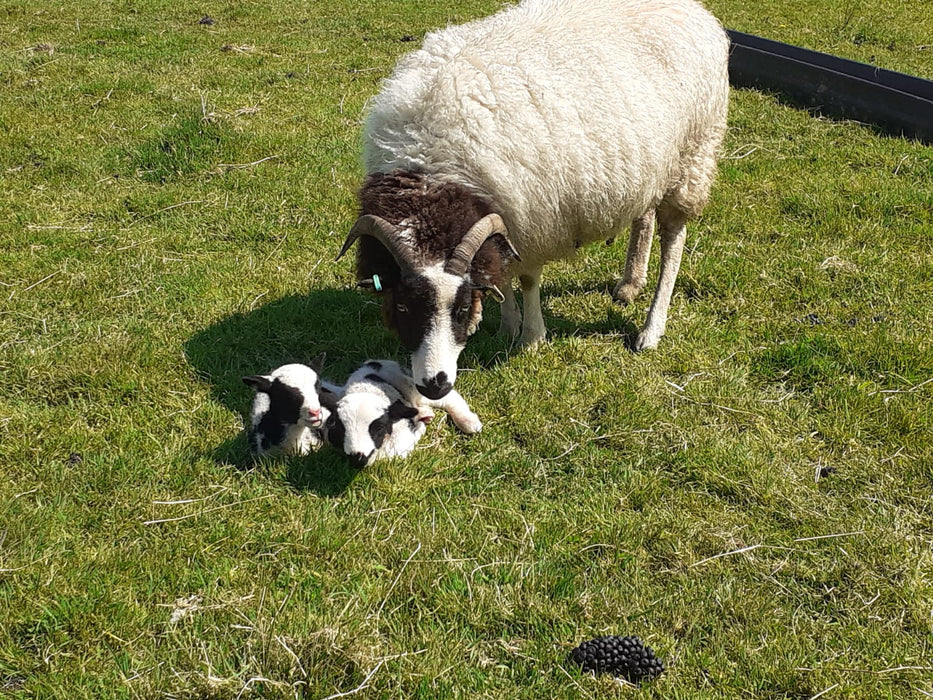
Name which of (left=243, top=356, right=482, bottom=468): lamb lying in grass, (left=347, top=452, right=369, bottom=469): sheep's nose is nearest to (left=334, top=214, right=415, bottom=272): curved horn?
(left=243, top=356, right=482, bottom=468): lamb lying in grass

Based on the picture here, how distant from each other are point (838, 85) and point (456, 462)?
6.56 m

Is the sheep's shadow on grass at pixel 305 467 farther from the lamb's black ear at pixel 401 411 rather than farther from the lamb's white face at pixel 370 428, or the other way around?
the lamb's black ear at pixel 401 411

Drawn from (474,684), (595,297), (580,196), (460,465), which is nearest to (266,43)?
(595,297)

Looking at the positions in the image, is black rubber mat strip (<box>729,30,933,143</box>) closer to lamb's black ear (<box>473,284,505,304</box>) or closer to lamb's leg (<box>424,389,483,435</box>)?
lamb's black ear (<box>473,284,505,304</box>)

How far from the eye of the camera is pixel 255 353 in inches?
179

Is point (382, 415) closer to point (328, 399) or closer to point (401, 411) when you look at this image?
point (401, 411)

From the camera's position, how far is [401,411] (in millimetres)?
3682

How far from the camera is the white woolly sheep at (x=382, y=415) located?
3.48 meters

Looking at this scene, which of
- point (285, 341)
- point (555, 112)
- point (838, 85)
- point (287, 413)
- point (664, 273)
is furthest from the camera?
point (838, 85)

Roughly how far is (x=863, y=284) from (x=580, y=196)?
2.32 meters

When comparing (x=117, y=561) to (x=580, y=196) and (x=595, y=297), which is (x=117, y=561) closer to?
(x=580, y=196)

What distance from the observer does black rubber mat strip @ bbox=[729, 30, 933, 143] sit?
298 inches

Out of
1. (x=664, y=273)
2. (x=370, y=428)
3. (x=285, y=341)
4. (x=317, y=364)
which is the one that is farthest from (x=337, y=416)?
(x=664, y=273)

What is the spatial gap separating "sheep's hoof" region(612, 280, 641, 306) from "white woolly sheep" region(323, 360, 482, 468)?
1700mm
